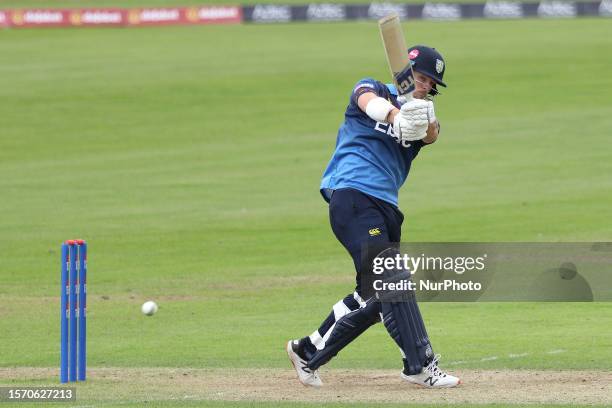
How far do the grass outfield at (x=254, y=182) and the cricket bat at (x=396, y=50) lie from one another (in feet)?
7.83

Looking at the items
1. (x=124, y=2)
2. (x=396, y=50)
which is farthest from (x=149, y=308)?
(x=124, y=2)

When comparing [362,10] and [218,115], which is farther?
[362,10]

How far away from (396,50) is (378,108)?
40 cm

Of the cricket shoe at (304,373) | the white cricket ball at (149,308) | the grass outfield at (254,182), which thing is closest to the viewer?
the cricket shoe at (304,373)

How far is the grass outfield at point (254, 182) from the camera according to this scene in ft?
41.3

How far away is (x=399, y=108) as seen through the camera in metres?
9.36

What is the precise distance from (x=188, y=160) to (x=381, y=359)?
55.1ft

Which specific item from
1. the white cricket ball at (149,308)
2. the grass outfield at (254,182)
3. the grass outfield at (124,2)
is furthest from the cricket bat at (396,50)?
the grass outfield at (124,2)

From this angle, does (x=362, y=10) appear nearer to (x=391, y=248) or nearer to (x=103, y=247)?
(x=103, y=247)

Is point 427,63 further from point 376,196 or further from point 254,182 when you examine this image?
point 254,182

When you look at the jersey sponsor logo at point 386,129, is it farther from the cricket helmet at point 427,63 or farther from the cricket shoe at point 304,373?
the cricket shoe at point 304,373

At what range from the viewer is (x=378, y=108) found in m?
8.92

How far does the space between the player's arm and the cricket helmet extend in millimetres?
357

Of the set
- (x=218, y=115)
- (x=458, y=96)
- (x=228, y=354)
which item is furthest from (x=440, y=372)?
(x=458, y=96)
